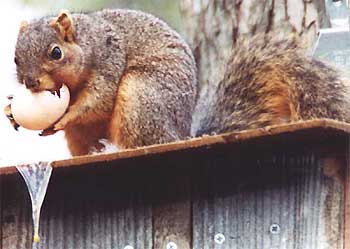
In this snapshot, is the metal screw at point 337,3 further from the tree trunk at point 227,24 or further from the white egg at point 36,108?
the white egg at point 36,108

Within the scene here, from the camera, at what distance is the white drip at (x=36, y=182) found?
1.36 meters

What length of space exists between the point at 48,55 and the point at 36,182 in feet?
0.75

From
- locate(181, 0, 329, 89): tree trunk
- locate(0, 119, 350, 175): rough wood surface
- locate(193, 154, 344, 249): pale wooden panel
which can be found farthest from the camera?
locate(181, 0, 329, 89): tree trunk

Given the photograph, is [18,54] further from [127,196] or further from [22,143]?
[127,196]

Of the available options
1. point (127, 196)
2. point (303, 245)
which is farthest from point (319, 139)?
point (127, 196)

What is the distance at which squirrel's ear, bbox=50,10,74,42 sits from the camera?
1.51 meters

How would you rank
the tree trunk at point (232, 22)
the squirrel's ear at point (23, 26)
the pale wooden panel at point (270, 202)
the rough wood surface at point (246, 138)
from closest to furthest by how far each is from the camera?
the rough wood surface at point (246, 138) → the pale wooden panel at point (270, 202) → the squirrel's ear at point (23, 26) → the tree trunk at point (232, 22)


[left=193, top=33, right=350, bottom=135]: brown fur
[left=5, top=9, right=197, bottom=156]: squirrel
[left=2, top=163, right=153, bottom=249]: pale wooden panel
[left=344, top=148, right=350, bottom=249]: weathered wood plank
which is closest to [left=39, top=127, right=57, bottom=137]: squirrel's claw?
[left=5, top=9, right=197, bottom=156]: squirrel

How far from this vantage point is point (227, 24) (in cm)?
167

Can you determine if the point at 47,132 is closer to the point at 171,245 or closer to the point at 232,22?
the point at 171,245

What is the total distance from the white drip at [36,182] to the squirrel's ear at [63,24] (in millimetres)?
253

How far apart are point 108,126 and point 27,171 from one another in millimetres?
214

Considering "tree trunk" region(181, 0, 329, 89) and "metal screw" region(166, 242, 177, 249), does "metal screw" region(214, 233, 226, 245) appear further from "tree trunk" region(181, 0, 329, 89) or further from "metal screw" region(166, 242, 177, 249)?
"tree trunk" region(181, 0, 329, 89)

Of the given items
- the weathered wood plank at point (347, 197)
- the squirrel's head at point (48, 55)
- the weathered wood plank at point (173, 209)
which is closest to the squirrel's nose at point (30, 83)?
the squirrel's head at point (48, 55)
